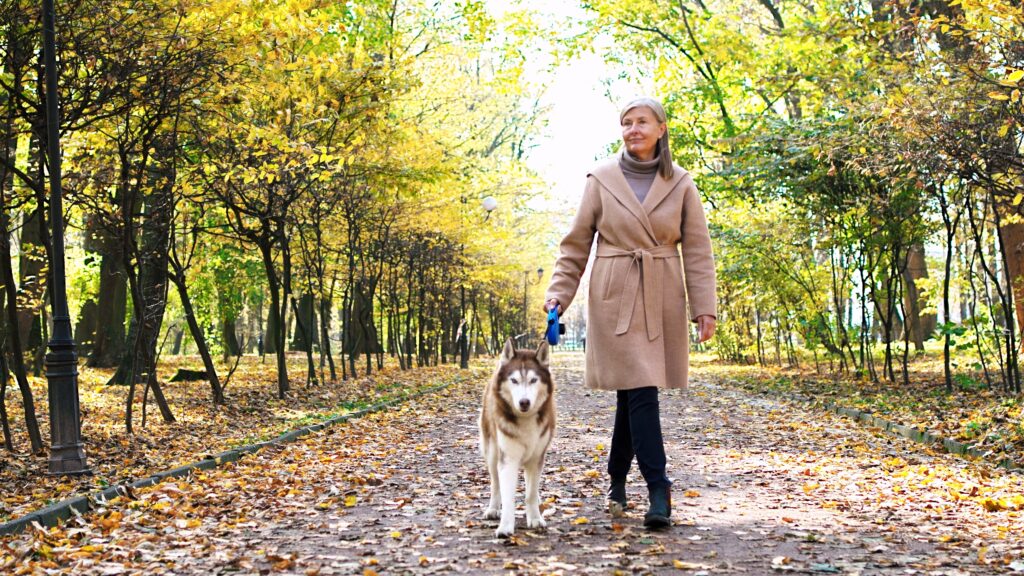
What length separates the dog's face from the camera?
5.13 metres

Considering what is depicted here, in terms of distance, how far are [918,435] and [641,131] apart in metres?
6.06

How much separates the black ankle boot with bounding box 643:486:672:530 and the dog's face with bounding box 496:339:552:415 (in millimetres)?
819

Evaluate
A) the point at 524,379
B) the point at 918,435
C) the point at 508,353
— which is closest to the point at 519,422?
the point at 524,379

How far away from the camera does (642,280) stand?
18.0ft

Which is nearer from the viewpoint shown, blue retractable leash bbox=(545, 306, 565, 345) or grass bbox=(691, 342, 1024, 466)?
blue retractable leash bbox=(545, 306, 565, 345)

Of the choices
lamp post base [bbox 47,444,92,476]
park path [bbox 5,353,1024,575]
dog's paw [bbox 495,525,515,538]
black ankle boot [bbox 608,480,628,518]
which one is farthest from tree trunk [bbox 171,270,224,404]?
dog's paw [bbox 495,525,515,538]

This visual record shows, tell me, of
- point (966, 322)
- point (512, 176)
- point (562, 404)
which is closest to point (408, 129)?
point (562, 404)

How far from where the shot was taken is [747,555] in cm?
480

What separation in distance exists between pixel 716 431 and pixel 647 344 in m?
6.34

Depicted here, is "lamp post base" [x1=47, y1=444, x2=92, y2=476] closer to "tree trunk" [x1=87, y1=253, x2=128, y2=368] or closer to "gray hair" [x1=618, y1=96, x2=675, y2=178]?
"gray hair" [x1=618, y1=96, x2=675, y2=178]

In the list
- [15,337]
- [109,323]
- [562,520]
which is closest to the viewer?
[562,520]

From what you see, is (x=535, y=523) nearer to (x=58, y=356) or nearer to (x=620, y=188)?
(x=620, y=188)

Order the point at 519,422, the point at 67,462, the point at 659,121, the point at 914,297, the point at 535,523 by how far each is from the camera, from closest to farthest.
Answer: the point at 519,422, the point at 535,523, the point at 659,121, the point at 67,462, the point at 914,297

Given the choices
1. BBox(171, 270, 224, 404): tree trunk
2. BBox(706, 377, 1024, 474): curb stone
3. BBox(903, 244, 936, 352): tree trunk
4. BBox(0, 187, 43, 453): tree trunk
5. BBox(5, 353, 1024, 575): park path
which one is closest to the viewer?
BBox(5, 353, 1024, 575): park path
